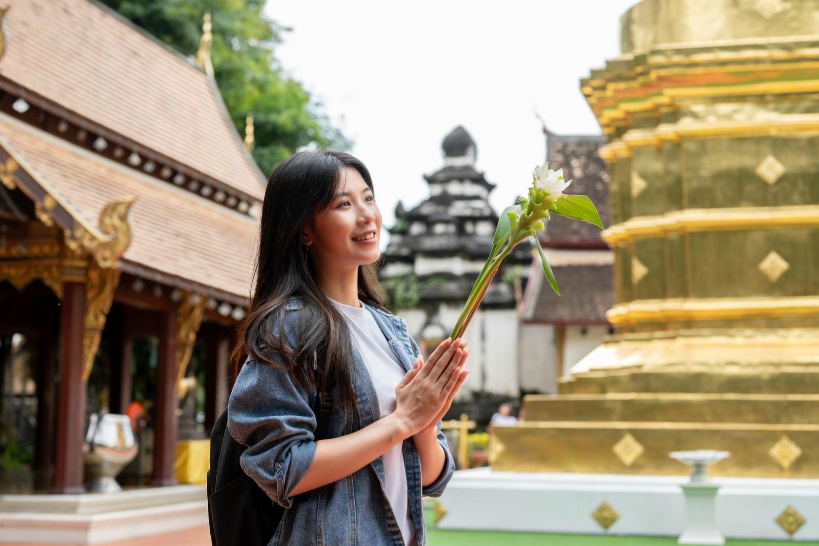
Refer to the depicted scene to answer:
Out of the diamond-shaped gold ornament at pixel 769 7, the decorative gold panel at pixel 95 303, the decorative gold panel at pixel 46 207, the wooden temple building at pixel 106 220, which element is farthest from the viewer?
the decorative gold panel at pixel 95 303

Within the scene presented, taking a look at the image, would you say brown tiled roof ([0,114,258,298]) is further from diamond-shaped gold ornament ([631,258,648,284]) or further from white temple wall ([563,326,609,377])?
white temple wall ([563,326,609,377])

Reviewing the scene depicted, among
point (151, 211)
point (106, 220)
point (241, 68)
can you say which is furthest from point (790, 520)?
point (241, 68)

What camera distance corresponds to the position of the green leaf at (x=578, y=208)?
210 cm

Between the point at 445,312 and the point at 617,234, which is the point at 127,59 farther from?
the point at 445,312

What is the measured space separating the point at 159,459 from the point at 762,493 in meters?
7.19

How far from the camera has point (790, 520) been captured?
6656mm

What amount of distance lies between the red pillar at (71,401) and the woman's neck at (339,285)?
8.47 metres

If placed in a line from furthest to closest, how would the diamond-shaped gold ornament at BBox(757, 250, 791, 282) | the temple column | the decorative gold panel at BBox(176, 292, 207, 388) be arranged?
the temple column, the decorative gold panel at BBox(176, 292, 207, 388), the diamond-shaped gold ornament at BBox(757, 250, 791, 282)

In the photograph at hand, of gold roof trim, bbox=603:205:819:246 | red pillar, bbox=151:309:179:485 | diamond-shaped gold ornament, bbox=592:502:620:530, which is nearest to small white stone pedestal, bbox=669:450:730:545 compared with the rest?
diamond-shaped gold ornament, bbox=592:502:620:530

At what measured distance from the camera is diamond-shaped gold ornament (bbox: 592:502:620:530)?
7.02m

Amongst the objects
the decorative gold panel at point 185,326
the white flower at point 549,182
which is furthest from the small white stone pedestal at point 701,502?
the decorative gold panel at point 185,326

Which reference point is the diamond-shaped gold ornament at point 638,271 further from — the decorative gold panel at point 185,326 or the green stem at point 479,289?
the green stem at point 479,289

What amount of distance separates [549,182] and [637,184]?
6.46 meters

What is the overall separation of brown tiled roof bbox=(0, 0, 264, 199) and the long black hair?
904cm
